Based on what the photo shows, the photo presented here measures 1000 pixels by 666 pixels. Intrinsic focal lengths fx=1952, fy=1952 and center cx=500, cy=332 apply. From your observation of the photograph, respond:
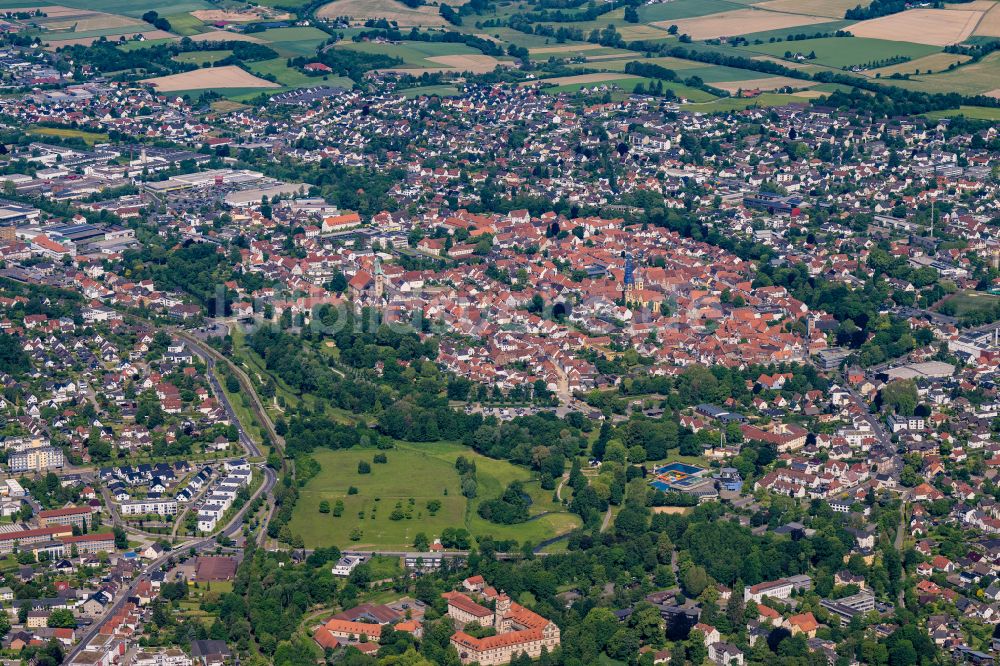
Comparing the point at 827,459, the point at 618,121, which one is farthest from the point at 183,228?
the point at 827,459

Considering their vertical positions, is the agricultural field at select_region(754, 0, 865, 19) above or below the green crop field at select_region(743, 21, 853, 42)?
above

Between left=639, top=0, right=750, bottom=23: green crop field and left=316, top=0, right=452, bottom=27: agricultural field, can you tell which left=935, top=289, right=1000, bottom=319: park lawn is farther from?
left=316, top=0, right=452, bottom=27: agricultural field

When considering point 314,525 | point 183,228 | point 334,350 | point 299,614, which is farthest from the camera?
point 183,228

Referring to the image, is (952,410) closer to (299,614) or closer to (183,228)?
(299,614)

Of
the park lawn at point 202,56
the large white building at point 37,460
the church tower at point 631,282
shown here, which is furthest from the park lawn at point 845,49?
the large white building at point 37,460

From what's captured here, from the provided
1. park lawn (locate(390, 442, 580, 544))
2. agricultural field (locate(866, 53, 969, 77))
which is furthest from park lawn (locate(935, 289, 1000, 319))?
agricultural field (locate(866, 53, 969, 77))
